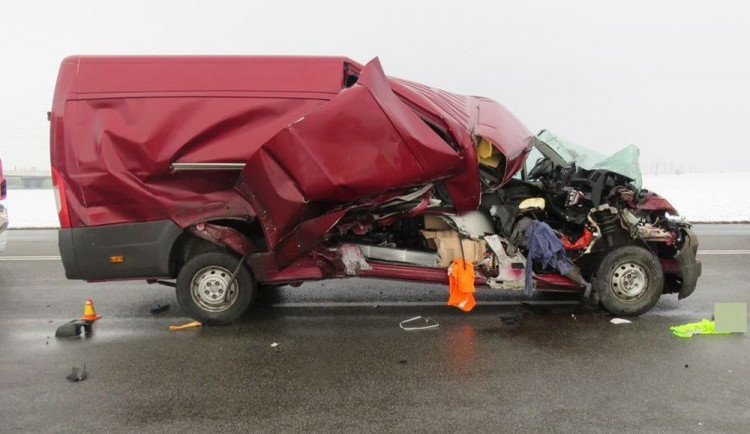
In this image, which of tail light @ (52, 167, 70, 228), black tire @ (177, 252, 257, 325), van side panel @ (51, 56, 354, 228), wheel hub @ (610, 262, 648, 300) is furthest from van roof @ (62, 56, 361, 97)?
wheel hub @ (610, 262, 648, 300)

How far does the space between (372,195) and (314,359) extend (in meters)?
1.46

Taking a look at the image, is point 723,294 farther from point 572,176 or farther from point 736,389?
point 736,389

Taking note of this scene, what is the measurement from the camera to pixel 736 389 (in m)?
3.60

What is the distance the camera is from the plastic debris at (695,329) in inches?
184

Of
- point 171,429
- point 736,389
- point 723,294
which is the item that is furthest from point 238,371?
point 723,294

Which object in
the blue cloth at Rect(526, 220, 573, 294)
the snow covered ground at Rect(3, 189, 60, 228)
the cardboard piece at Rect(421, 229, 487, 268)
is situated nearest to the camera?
the blue cloth at Rect(526, 220, 573, 294)

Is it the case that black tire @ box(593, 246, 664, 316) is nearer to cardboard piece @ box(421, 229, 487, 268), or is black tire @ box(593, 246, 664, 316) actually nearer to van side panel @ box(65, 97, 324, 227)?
cardboard piece @ box(421, 229, 487, 268)

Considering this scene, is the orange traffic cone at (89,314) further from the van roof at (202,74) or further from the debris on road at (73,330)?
the van roof at (202,74)

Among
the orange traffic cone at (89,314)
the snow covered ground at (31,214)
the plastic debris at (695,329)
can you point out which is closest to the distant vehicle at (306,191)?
the plastic debris at (695,329)

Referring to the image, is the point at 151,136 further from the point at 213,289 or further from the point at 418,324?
the point at 418,324

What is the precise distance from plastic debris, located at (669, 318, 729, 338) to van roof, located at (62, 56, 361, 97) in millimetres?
3863

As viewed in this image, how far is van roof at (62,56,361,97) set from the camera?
15.1 ft

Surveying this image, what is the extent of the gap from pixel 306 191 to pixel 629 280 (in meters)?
3.38

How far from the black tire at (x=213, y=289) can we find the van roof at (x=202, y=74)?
1.62m
